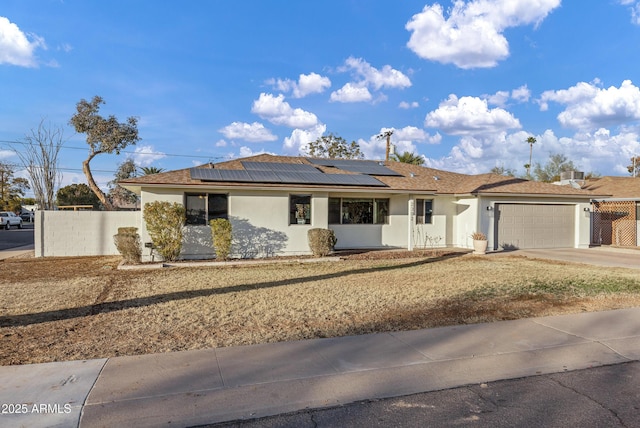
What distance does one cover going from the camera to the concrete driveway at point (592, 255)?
1486 cm

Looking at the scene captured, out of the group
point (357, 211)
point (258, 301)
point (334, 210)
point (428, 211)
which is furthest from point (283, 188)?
point (258, 301)

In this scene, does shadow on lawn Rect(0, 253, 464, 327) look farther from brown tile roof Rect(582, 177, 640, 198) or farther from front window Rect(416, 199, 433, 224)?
brown tile roof Rect(582, 177, 640, 198)

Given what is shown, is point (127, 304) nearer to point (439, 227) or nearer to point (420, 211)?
point (420, 211)

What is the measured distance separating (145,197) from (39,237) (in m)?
5.46

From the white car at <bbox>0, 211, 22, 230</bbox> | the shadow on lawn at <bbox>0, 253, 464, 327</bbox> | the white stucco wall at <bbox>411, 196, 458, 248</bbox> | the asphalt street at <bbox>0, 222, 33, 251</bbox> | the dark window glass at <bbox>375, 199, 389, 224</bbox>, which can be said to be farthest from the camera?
the white car at <bbox>0, 211, 22, 230</bbox>

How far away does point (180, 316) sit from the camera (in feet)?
23.4

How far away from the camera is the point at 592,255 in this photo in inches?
667

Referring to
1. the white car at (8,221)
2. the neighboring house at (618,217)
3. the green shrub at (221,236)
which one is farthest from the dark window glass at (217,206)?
the white car at (8,221)

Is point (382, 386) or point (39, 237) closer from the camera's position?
point (382, 386)

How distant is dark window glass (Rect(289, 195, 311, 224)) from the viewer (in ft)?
52.5

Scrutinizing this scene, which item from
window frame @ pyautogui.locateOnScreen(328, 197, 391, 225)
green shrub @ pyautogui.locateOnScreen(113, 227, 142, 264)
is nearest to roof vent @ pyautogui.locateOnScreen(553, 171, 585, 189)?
window frame @ pyautogui.locateOnScreen(328, 197, 391, 225)

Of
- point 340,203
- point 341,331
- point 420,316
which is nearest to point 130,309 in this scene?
point 341,331

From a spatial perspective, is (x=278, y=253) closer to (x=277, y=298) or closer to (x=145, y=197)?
(x=145, y=197)

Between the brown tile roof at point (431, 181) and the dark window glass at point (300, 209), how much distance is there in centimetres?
83
